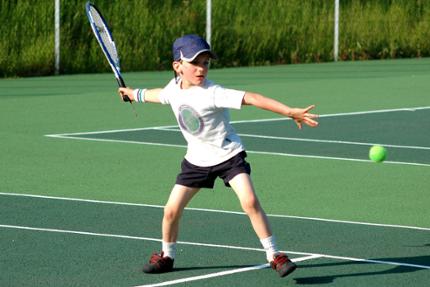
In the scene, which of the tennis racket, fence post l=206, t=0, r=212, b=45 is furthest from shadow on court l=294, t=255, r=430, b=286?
fence post l=206, t=0, r=212, b=45

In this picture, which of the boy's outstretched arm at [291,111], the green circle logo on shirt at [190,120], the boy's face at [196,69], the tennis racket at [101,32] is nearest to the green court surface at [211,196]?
the green circle logo on shirt at [190,120]

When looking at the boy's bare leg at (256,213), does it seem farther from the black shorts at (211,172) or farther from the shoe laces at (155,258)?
the shoe laces at (155,258)

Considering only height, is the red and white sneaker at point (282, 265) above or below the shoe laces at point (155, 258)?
above

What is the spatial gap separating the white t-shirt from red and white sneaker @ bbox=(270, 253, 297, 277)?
0.68 m

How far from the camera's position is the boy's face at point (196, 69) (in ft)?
27.3

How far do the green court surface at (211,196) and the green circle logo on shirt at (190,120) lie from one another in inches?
33.7

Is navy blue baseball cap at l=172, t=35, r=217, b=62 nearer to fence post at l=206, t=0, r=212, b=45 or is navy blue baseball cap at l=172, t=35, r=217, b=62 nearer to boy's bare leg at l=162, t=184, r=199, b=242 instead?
boy's bare leg at l=162, t=184, r=199, b=242

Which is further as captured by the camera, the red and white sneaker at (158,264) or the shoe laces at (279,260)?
the red and white sneaker at (158,264)

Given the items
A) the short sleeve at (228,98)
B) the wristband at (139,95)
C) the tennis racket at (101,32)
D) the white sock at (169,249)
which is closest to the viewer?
the short sleeve at (228,98)

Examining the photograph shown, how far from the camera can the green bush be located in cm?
2500

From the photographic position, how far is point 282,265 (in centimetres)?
814

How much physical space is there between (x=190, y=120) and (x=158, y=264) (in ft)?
2.89

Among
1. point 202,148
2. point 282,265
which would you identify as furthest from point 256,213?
point 202,148

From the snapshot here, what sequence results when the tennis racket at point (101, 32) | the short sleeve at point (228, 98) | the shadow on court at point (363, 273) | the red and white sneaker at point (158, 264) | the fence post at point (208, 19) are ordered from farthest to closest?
1. the fence post at point (208, 19)
2. the tennis racket at point (101, 32)
3. the red and white sneaker at point (158, 264)
4. the shadow on court at point (363, 273)
5. the short sleeve at point (228, 98)
